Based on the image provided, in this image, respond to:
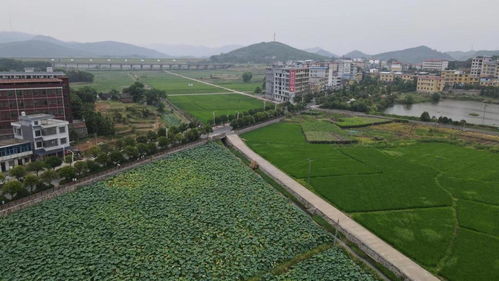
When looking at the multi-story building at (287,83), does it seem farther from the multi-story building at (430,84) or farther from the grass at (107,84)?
the grass at (107,84)

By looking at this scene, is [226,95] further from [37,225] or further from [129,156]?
[37,225]

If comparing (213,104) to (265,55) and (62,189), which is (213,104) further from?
(265,55)

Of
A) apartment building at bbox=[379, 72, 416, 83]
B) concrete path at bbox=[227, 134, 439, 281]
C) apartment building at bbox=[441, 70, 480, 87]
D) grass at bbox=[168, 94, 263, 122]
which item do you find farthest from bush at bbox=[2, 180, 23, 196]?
apartment building at bbox=[379, 72, 416, 83]

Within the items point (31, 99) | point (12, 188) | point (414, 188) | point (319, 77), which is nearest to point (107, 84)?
point (319, 77)

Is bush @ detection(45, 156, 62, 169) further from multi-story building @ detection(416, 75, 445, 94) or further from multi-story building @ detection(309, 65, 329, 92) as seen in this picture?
multi-story building @ detection(416, 75, 445, 94)

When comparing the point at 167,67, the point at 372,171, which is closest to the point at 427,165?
the point at 372,171

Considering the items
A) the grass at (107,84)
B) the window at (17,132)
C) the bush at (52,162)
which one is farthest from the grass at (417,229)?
the grass at (107,84)
